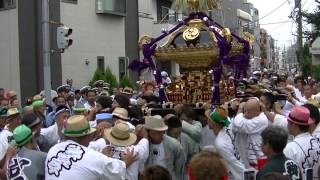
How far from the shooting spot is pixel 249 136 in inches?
269

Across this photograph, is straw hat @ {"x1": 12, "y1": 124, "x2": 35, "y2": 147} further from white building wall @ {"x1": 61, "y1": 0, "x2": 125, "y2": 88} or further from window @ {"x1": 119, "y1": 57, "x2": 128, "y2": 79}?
window @ {"x1": 119, "y1": 57, "x2": 128, "y2": 79}

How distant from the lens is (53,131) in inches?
279

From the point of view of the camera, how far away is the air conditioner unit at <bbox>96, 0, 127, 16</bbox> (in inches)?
922

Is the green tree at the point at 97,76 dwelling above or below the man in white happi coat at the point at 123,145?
above

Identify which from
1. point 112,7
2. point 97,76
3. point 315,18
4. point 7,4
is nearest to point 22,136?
point 315,18

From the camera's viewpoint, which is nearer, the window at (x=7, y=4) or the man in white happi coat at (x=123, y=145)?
the man in white happi coat at (x=123, y=145)

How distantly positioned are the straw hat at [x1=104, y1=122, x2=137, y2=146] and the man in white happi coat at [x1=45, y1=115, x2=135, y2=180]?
16.0 inches

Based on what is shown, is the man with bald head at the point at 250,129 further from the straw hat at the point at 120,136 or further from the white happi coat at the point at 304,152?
the straw hat at the point at 120,136

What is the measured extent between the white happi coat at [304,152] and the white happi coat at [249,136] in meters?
1.30

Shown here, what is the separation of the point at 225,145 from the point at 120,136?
5.45ft

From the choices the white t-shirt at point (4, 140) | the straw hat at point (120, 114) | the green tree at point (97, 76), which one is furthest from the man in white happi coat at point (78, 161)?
the green tree at point (97, 76)

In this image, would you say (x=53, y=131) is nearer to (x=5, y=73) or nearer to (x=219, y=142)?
(x=219, y=142)

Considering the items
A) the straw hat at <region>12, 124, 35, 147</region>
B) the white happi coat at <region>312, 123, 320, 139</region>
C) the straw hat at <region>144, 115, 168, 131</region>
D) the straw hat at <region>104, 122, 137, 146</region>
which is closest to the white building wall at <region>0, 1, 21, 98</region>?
the straw hat at <region>144, 115, 168, 131</region>

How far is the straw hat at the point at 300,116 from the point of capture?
17.4 ft
